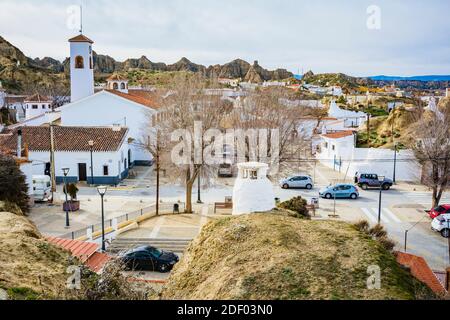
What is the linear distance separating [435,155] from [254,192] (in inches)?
616

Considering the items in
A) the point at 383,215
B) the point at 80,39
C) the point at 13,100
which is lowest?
the point at 383,215

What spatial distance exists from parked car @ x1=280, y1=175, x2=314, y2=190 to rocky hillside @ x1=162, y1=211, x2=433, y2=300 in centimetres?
2110

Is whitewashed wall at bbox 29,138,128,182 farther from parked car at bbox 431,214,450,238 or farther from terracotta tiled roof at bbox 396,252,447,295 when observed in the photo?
terracotta tiled roof at bbox 396,252,447,295

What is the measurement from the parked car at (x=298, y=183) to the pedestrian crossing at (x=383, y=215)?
228 inches

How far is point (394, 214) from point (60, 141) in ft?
74.3

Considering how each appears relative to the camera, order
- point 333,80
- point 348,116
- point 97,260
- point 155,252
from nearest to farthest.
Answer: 1. point 97,260
2. point 155,252
3. point 348,116
4. point 333,80

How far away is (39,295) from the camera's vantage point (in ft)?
20.5

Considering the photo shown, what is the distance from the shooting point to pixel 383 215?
23.6 m

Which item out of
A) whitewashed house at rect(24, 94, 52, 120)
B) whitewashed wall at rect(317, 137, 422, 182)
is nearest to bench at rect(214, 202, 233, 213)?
whitewashed wall at rect(317, 137, 422, 182)

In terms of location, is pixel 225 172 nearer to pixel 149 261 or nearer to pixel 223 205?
pixel 223 205

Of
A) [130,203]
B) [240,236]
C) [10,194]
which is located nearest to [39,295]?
[240,236]

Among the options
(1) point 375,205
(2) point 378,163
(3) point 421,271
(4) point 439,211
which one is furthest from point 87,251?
(2) point 378,163

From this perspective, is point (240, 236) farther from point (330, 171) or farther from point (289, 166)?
point (330, 171)

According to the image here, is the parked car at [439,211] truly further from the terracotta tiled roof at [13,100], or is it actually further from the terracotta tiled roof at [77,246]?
the terracotta tiled roof at [13,100]
